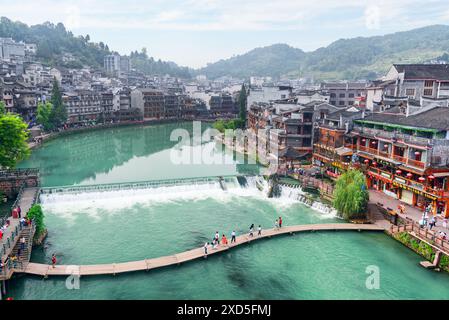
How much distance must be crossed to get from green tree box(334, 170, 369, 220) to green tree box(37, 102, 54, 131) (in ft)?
216

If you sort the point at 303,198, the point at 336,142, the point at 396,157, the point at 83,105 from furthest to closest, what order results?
the point at 83,105, the point at 336,142, the point at 303,198, the point at 396,157

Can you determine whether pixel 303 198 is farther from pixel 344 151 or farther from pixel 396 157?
pixel 396 157

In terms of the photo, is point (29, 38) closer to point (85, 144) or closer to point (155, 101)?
point (155, 101)

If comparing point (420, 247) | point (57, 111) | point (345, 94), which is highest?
point (345, 94)

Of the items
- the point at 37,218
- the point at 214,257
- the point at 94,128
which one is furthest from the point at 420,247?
the point at 94,128

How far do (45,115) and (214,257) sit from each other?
65.4 metres

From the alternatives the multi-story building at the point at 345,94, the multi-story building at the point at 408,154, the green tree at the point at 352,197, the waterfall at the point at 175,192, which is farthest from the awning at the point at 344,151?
the multi-story building at the point at 345,94

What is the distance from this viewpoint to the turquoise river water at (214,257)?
2270 cm

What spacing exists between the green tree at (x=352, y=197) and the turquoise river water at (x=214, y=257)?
5.52ft

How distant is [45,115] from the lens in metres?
78.7
